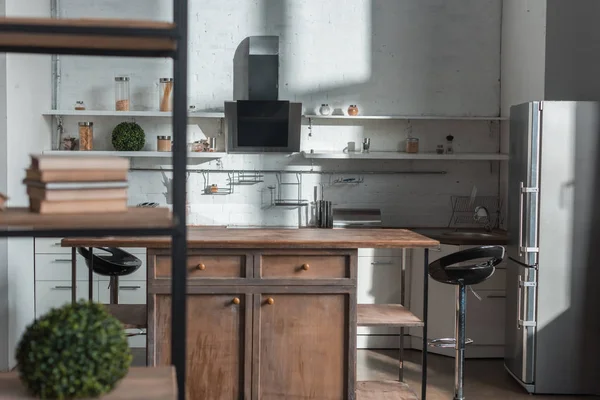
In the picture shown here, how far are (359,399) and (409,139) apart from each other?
9.28 ft

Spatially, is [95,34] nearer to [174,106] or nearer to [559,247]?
[174,106]

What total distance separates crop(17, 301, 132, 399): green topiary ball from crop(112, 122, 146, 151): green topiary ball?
4.51 meters

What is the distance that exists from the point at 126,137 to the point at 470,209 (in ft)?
9.55

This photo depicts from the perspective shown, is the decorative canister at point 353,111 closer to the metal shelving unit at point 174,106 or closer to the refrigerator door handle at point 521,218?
the refrigerator door handle at point 521,218

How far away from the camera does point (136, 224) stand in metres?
1.88

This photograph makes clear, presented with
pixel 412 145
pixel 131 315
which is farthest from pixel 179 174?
pixel 412 145

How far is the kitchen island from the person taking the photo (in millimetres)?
3857

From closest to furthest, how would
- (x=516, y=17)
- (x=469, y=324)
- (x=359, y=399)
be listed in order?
(x=359, y=399) → (x=469, y=324) → (x=516, y=17)

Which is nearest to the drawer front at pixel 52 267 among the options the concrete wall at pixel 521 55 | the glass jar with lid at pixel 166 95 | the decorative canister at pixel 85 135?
the decorative canister at pixel 85 135

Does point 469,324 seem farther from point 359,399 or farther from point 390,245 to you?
point 390,245

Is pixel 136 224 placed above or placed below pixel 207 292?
above

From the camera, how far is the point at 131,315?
13.2ft

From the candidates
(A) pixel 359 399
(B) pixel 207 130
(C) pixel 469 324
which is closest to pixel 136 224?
(A) pixel 359 399

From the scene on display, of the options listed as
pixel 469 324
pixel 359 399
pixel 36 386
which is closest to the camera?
pixel 36 386
